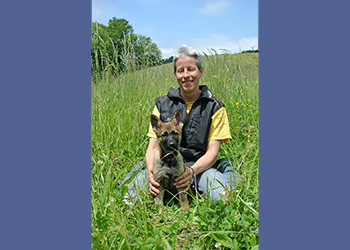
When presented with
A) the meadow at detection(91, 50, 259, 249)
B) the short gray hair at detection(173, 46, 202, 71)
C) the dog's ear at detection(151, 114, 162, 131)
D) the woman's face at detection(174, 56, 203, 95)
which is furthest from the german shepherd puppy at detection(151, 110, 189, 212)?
the short gray hair at detection(173, 46, 202, 71)

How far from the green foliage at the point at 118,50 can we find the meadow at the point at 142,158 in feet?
0.42

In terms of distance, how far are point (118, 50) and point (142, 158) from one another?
188 cm

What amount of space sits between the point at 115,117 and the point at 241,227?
2244 millimetres

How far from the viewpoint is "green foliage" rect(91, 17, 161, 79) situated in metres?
3.21

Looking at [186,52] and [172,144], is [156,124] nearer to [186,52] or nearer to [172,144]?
[172,144]

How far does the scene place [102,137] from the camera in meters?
3.01

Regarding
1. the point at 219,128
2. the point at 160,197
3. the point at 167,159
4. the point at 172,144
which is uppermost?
the point at 219,128

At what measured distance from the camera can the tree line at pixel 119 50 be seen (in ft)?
10.7

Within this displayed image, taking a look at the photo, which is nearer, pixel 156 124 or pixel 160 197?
pixel 160 197

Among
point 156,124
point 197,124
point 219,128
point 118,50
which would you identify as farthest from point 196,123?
point 118,50

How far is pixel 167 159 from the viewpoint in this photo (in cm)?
300

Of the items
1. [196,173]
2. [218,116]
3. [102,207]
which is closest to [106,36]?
[218,116]

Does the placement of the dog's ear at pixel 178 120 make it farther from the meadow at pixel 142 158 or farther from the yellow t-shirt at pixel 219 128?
the meadow at pixel 142 158

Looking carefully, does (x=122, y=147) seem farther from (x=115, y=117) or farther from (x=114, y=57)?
(x=114, y=57)
